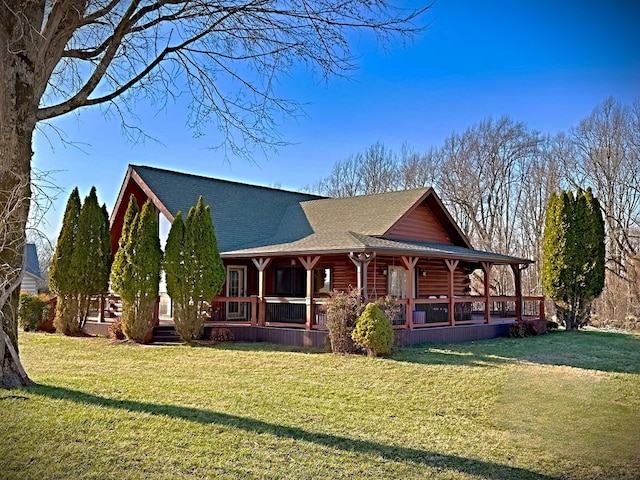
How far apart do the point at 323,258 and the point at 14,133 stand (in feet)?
37.9

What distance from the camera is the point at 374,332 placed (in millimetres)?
13352

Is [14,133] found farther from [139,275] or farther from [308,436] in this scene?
[139,275]

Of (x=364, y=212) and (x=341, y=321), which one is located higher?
(x=364, y=212)

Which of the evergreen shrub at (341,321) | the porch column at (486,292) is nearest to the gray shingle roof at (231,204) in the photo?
the evergreen shrub at (341,321)

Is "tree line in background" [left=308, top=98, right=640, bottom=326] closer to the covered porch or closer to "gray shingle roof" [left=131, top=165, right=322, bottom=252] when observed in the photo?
the covered porch

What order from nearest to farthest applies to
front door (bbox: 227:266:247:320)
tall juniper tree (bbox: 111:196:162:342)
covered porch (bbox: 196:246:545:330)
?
1. covered porch (bbox: 196:246:545:330)
2. tall juniper tree (bbox: 111:196:162:342)
3. front door (bbox: 227:266:247:320)

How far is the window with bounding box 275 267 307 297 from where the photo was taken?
790 inches

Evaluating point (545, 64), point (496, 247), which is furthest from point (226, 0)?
point (496, 247)

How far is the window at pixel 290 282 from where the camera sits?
20078mm

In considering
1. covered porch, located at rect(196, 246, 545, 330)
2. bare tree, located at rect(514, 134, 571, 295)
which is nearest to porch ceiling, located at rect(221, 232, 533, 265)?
covered porch, located at rect(196, 246, 545, 330)

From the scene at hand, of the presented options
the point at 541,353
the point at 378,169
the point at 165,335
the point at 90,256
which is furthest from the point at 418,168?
the point at 165,335

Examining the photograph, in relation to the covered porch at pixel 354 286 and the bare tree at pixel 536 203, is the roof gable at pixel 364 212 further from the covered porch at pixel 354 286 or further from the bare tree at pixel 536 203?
the bare tree at pixel 536 203

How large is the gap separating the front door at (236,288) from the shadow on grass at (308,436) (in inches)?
425

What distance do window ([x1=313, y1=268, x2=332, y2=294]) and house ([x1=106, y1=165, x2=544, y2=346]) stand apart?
38 mm
